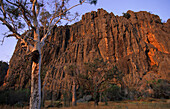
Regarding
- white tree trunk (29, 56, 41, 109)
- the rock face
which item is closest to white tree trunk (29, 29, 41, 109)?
white tree trunk (29, 56, 41, 109)

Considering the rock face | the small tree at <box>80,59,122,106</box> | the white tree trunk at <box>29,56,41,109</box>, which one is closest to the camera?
the white tree trunk at <box>29,56,41,109</box>

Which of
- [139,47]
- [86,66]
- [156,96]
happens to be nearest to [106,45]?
[139,47]

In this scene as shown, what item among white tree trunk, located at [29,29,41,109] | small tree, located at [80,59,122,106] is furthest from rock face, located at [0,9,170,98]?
white tree trunk, located at [29,29,41,109]

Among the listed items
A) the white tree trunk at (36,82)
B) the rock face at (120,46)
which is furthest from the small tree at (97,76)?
the rock face at (120,46)

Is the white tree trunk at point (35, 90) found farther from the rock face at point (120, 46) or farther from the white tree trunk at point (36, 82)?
the rock face at point (120, 46)

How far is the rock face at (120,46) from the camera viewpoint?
62781 millimetres

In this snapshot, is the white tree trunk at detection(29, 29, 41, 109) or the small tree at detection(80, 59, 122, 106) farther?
the small tree at detection(80, 59, 122, 106)

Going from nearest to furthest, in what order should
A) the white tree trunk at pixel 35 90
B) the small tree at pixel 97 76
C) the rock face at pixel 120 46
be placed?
the white tree trunk at pixel 35 90, the small tree at pixel 97 76, the rock face at pixel 120 46

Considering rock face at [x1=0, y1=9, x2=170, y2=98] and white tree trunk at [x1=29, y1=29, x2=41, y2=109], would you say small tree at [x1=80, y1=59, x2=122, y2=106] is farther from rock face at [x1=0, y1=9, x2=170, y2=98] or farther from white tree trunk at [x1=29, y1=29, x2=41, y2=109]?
rock face at [x1=0, y1=9, x2=170, y2=98]

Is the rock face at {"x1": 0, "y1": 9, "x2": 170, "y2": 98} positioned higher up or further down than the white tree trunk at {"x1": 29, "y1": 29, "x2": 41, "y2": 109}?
higher up

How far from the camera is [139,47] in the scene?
71.0m

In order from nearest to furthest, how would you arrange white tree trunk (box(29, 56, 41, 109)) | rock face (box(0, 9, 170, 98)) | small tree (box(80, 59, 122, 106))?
white tree trunk (box(29, 56, 41, 109)) → small tree (box(80, 59, 122, 106)) → rock face (box(0, 9, 170, 98))

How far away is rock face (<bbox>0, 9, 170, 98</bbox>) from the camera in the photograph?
2472 inches

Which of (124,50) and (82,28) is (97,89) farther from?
(82,28)
